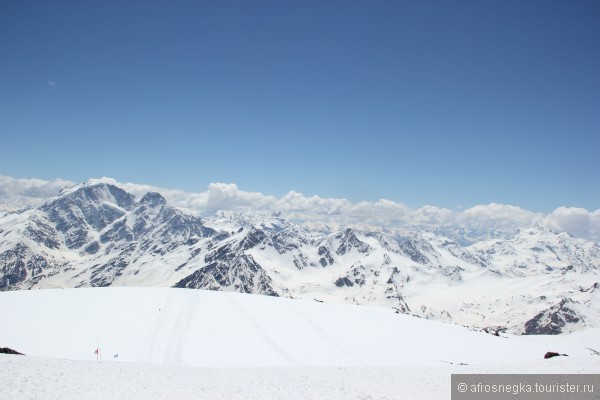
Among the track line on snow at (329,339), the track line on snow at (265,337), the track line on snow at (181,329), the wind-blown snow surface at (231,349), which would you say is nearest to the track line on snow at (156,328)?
the wind-blown snow surface at (231,349)

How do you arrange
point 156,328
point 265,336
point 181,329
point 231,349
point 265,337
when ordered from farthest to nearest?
point 181,329
point 156,328
point 265,336
point 265,337
point 231,349

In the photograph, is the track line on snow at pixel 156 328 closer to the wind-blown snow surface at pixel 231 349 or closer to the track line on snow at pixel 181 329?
the wind-blown snow surface at pixel 231 349

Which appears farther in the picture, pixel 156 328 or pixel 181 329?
Answer: pixel 181 329

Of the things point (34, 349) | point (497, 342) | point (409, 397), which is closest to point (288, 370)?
point (409, 397)

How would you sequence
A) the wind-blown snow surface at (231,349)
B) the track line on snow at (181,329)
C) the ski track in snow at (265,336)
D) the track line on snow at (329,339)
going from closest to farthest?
the wind-blown snow surface at (231,349)
the track line on snow at (181,329)
the ski track in snow at (265,336)
the track line on snow at (329,339)

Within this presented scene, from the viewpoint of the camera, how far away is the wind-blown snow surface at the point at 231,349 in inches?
768

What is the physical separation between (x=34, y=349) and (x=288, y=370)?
85.6ft

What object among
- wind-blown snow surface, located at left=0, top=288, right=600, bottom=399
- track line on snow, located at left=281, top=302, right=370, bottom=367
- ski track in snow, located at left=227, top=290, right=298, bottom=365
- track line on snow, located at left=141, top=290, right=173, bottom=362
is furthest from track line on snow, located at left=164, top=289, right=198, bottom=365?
track line on snow, located at left=281, top=302, right=370, bottom=367

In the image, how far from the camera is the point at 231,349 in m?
37.3

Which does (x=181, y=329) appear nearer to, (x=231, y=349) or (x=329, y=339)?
(x=231, y=349)

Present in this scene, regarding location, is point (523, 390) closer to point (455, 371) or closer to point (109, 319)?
point (455, 371)

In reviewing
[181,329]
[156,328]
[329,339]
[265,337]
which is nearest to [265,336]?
[265,337]

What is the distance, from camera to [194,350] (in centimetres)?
3622

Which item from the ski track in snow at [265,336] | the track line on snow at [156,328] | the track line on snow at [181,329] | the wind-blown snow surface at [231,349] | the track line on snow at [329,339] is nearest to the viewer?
the wind-blown snow surface at [231,349]
